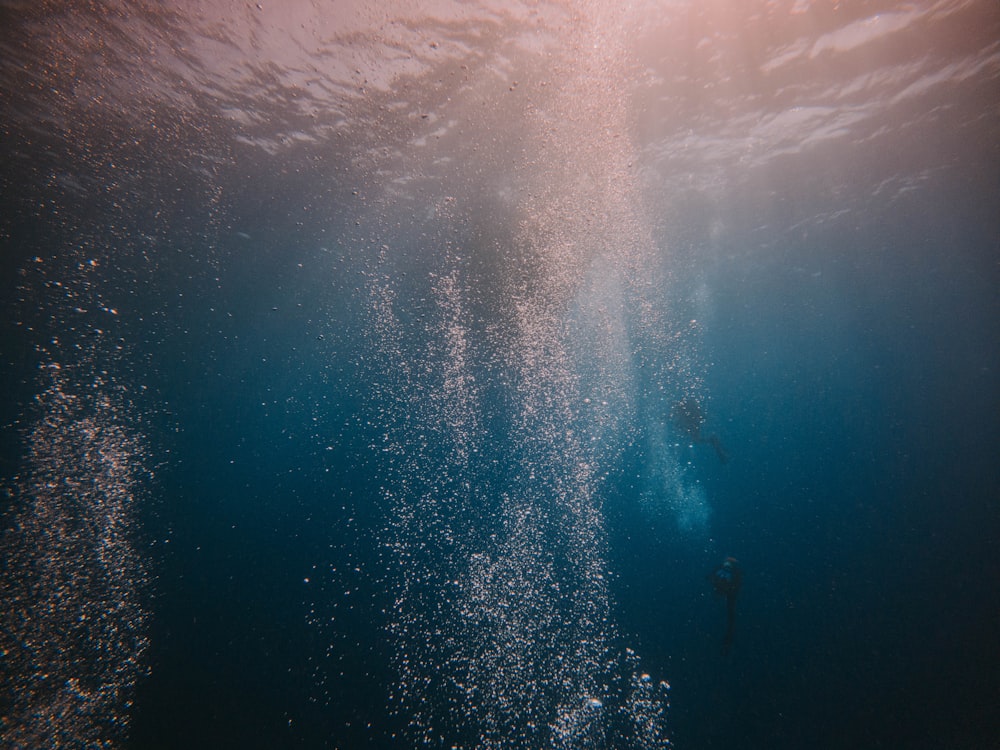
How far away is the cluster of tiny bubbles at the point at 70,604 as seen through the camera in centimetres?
730

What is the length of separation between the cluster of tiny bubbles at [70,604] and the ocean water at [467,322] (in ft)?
0.28

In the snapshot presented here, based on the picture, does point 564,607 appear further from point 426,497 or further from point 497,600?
point 426,497

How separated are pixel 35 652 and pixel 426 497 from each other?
19.3 metres

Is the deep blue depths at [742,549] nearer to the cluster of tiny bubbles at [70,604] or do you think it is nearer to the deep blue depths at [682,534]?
the deep blue depths at [682,534]

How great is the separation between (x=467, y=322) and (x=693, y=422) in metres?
9.64

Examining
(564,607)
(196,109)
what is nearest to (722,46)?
(196,109)

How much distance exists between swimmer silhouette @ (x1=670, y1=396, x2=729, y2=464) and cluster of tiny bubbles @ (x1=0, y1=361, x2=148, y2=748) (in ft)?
55.4

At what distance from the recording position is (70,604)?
29.7 feet

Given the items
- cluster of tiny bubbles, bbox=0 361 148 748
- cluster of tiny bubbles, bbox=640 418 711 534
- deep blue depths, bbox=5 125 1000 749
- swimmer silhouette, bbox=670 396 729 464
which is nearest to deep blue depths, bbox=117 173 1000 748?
deep blue depths, bbox=5 125 1000 749

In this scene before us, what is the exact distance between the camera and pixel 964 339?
4494cm

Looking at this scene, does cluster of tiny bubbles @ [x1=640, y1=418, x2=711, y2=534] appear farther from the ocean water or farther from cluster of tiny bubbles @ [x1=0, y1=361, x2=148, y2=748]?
cluster of tiny bubbles @ [x1=0, y1=361, x2=148, y2=748]

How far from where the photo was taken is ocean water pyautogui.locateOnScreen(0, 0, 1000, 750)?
A: 7750 millimetres

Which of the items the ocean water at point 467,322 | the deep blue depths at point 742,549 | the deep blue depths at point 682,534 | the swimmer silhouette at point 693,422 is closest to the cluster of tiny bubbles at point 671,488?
the ocean water at point 467,322

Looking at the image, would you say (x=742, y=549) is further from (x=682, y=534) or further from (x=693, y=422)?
(x=693, y=422)
